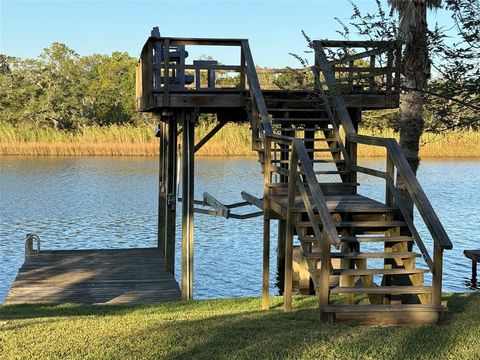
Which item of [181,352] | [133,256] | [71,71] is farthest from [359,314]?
[71,71]

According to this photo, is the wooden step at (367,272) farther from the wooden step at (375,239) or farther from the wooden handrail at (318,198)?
the wooden handrail at (318,198)

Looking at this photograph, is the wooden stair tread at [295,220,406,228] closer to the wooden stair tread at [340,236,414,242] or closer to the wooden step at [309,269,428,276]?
the wooden stair tread at [340,236,414,242]

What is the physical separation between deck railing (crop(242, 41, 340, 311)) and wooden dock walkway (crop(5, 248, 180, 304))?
3252 millimetres

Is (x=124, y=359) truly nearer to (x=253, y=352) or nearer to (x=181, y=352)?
(x=181, y=352)

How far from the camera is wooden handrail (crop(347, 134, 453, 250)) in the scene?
768cm

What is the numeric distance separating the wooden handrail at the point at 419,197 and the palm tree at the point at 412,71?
98cm

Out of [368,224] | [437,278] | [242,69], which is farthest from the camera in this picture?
[242,69]

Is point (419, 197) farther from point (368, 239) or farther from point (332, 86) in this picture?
point (332, 86)

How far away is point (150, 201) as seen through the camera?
29844mm

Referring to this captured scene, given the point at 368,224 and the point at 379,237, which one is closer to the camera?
the point at 379,237

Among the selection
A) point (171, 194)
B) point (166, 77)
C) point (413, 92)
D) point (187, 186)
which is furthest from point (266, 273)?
point (171, 194)

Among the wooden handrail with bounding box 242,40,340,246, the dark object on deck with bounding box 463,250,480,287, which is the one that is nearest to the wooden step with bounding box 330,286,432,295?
the wooden handrail with bounding box 242,40,340,246

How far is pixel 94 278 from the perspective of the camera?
14523 mm

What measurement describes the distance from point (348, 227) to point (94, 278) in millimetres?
6712
